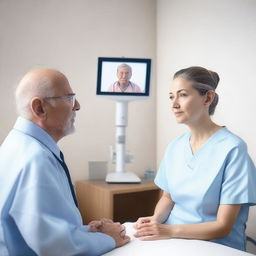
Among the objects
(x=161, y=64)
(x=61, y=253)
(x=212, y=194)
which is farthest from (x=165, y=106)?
(x=61, y=253)

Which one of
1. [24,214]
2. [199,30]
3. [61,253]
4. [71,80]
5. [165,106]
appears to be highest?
[199,30]

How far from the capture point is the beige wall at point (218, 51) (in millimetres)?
1827

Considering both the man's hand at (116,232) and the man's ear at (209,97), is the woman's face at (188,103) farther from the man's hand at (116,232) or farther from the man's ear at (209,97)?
the man's hand at (116,232)

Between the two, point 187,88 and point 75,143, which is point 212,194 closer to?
point 187,88

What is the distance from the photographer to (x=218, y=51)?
79.7 inches

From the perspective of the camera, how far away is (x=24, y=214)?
0.87m

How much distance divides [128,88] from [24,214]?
1.36 metres

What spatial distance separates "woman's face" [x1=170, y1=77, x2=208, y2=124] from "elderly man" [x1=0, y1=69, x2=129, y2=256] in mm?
569

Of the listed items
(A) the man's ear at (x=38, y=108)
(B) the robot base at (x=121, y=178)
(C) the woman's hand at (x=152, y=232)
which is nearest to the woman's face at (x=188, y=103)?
(C) the woman's hand at (x=152, y=232)

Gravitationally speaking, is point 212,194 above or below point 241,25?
below

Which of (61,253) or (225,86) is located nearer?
(61,253)

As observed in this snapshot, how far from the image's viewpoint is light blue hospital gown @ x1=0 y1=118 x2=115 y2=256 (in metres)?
0.87

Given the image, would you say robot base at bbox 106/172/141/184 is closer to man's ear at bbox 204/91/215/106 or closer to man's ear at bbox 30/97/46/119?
man's ear at bbox 204/91/215/106

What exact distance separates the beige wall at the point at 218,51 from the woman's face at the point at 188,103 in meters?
0.53
